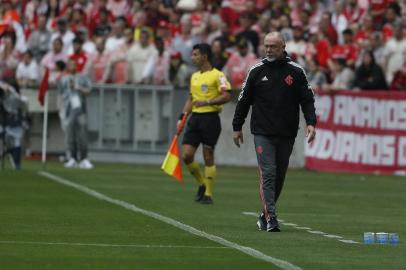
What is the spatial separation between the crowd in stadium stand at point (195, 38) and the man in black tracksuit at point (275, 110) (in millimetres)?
14480

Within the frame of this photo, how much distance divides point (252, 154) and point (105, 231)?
1727 cm

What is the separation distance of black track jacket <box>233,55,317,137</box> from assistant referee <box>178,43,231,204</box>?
4.66 meters

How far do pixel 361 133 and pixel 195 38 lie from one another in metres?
5.77

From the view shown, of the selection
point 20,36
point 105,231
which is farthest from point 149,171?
point 105,231

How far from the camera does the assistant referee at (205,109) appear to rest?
21.3m

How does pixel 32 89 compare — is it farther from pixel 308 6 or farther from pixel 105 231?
pixel 105 231

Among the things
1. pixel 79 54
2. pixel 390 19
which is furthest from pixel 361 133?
pixel 79 54

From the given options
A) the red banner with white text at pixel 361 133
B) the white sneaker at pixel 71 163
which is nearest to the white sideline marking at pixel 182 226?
the white sneaker at pixel 71 163

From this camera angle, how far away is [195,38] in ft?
114

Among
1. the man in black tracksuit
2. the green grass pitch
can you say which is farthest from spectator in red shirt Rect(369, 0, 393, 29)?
the man in black tracksuit

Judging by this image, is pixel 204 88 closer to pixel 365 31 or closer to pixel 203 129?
pixel 203 129

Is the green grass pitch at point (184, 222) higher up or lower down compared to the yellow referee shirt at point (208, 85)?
lower down

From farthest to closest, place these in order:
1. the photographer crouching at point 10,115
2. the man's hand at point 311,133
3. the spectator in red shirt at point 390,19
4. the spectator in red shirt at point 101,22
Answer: the spectator in red shirt at point 101,22 → the spectator in red shirt at point 390,19 → the photographer crouching at point 10,115 → the man's hand at point 311,133

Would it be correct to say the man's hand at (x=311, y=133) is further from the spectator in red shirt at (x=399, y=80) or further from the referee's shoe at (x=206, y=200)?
the spectator in red shirt at (x=399, y=80)
